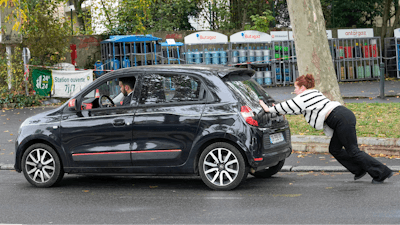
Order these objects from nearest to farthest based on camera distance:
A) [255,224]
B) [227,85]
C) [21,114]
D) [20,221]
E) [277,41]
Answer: [255,224]
[20,221]
[227,85]
[21,114]
[277,41]

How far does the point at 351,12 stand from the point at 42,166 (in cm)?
2893

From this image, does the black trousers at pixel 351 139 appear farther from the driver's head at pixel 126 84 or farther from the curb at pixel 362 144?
the driver's head at pixel 126 84

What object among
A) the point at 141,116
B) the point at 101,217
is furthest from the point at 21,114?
the point at 101,217

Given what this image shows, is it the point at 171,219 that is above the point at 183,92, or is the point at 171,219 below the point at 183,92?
below

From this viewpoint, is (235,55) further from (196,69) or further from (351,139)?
(351,139)

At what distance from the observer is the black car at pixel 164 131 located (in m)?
7.00

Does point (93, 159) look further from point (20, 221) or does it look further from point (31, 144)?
point (20, 221)

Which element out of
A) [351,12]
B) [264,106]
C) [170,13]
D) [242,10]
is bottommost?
[264,106]

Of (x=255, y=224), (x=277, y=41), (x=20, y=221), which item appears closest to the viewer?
(x=255, y=224)

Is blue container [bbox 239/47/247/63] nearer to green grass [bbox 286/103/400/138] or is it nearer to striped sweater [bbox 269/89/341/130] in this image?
green grass [bbox 286/103/400/138]

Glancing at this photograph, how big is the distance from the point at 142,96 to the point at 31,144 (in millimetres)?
1890

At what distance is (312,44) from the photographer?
12.3 metres

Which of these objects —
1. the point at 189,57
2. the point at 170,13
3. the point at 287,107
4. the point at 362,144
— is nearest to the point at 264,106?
the point at 287,107

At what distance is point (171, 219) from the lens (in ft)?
19.0
